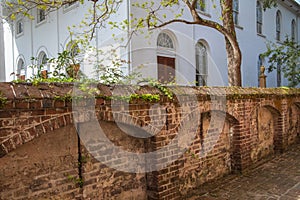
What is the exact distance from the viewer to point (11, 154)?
2.70 metres

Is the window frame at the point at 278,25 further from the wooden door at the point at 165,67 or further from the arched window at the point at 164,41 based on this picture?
the wooden door at the point at 165,67

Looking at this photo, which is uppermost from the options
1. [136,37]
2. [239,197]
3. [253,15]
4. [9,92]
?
[253,15]

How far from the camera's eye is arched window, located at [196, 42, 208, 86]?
13281 mm

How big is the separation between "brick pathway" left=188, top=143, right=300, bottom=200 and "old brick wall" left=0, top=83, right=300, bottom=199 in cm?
22

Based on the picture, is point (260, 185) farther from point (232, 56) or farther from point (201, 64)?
point (201, 64)

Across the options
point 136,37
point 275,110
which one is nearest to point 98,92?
point 275,110

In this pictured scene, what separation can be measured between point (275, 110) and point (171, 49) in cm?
530

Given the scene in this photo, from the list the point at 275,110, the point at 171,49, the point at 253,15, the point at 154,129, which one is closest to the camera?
the point at 154,129

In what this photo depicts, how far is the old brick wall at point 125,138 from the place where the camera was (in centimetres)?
271

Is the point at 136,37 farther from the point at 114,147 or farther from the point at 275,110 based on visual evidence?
the point at 114,147

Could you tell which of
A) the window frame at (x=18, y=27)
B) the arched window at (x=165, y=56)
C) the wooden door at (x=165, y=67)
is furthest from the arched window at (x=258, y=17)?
the window frame at (x=18, y=27)

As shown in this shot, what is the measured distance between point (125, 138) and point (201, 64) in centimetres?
1038

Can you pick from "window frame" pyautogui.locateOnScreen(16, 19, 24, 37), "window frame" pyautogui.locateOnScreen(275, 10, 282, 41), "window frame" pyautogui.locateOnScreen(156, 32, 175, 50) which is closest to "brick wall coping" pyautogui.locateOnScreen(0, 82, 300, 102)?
"window frame" pyautogui.locateOnScreen(156, 32, 175, 50)

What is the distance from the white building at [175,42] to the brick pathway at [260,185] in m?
2.85
